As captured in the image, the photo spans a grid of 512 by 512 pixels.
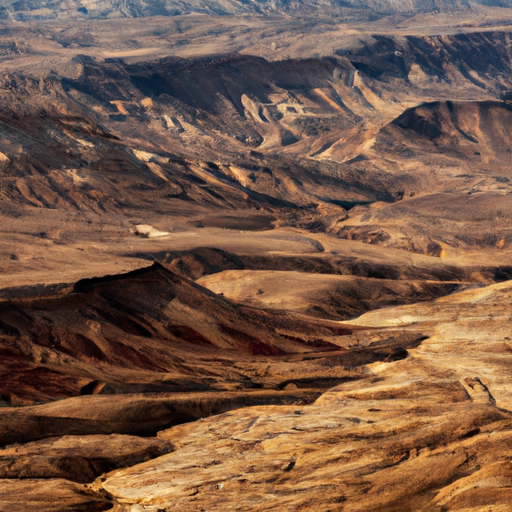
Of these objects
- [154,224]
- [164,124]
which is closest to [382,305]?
[154,224]

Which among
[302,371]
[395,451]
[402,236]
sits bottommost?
[402,236]

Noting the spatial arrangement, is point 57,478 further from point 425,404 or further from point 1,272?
point 1,272

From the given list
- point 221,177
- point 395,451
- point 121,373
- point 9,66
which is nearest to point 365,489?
point 395,451

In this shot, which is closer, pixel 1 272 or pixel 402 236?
pixel 1 272

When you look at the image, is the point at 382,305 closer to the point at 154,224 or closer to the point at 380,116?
the point at 154,224

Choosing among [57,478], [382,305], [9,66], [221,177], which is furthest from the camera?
[9,66]

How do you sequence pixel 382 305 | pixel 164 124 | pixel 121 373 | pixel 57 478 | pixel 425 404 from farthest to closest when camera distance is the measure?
pixel 164 124 < pixel 382 305 < pixel 121 373 < pixel 425 404 < pixel 57 478

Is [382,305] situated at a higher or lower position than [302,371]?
lower
